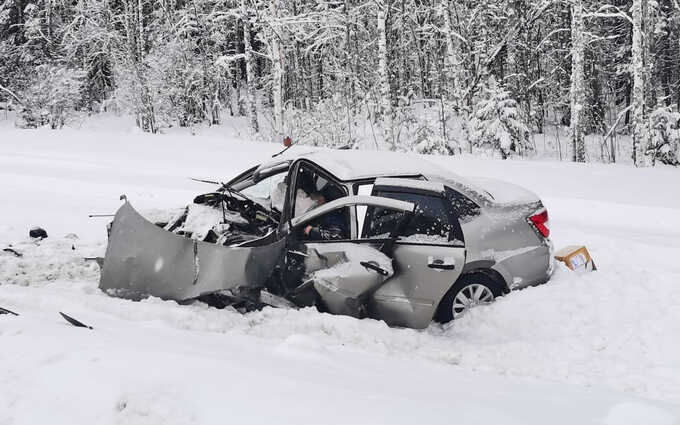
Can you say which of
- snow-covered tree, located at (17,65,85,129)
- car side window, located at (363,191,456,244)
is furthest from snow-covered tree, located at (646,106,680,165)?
snow-covered tree, located at (17,65,85,129)

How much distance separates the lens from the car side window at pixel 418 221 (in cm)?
516

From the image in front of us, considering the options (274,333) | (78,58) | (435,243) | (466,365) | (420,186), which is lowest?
(466,365)

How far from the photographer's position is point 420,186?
5.27 m

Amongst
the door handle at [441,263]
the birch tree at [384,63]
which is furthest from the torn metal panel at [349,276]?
the birch tree at [384,63]

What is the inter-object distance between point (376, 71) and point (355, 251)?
18577mm

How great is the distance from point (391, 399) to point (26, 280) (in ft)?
15.6

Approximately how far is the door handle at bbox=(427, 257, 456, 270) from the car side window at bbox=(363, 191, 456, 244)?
18 centimetres

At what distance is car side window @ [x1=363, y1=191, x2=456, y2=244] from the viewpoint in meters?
5.16

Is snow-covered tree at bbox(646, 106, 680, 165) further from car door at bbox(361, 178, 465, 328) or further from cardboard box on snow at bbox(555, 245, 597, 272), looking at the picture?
car door at bbox(361, 178, 465, 328)

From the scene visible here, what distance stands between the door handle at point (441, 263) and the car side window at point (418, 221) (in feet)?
0.58

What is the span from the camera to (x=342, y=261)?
5.04 m

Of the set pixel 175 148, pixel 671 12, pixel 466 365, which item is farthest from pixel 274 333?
pixel 671 12

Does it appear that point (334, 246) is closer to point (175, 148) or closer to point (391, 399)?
point (391, 399)

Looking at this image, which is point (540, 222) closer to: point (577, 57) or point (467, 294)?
point (467, 294)
